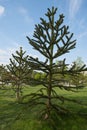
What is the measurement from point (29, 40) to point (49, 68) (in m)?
1.95

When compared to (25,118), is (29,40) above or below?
above

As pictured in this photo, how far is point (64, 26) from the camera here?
11.3 meters

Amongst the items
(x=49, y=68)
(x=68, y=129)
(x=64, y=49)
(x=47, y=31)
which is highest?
(x=47, y=31)

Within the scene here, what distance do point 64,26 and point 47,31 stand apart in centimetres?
101

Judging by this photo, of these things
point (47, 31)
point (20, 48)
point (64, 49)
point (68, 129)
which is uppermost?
point (20, 48)

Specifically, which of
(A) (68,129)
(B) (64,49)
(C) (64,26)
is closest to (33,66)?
(B) (64,49)

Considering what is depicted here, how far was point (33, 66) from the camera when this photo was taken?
11383 mm

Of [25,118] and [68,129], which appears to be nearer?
[68,129]

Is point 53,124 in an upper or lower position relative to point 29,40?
lower

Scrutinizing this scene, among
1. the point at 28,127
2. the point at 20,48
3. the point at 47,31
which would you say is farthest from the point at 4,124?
the point at 20,48

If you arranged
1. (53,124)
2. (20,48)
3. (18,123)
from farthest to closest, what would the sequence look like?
(20,48) → (18,123) → (53,124)

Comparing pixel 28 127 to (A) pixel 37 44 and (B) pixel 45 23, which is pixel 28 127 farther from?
(B) pixel 45 23

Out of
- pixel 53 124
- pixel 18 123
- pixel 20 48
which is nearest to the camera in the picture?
pixel 53 124

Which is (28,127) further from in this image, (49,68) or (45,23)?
(45,23)
